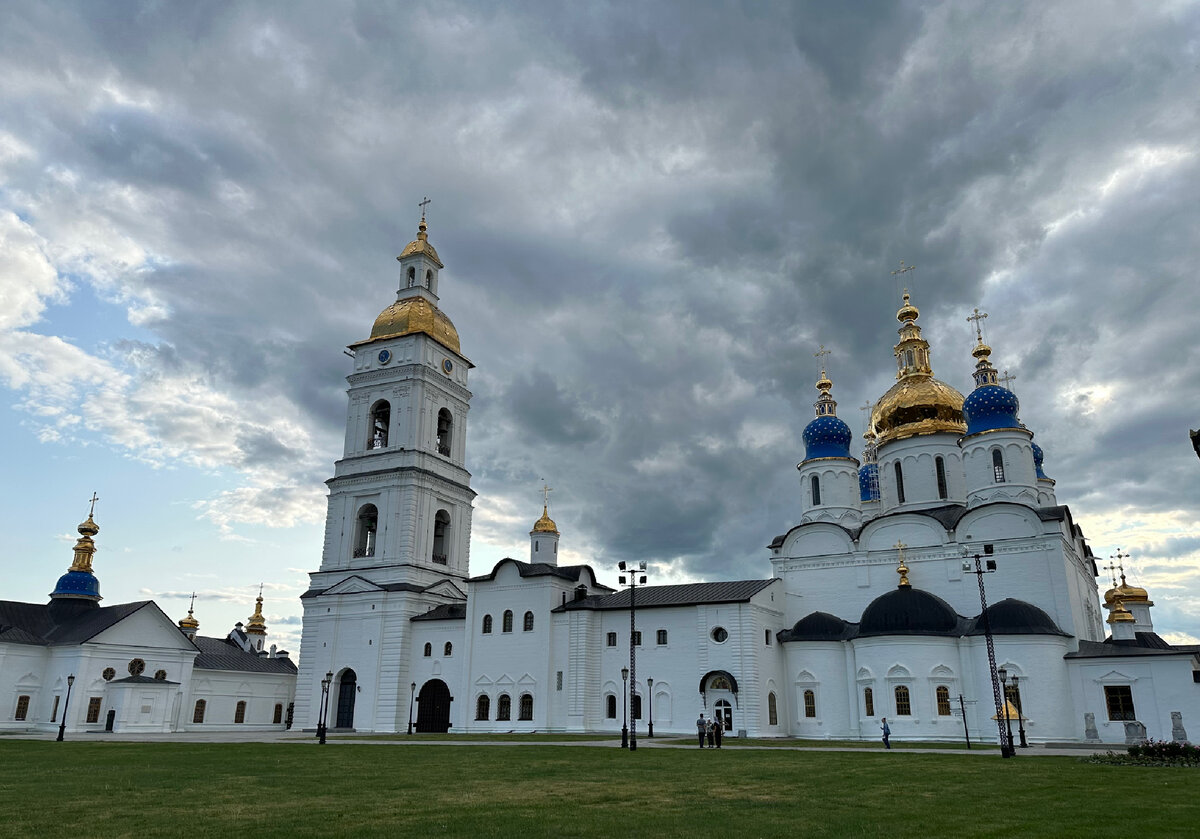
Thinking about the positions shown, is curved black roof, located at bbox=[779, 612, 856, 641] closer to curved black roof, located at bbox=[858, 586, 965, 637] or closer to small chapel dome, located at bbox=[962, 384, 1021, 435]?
curved black roof, located at bbox=[858, 586, 965, 637]

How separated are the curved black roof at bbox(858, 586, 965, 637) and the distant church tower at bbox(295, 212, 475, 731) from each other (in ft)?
81.3

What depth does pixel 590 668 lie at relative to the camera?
142 feet

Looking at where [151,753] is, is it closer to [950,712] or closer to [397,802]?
[397,802]

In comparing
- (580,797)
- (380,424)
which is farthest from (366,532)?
(580,797)

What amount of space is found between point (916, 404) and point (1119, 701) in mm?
19162

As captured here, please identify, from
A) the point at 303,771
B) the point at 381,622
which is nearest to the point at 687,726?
the point at 381,622

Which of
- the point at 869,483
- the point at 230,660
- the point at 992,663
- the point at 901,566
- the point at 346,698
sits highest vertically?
the point at 869,483

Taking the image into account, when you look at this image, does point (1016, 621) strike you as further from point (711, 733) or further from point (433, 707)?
point (433, 707)

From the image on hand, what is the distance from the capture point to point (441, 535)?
53000 mm

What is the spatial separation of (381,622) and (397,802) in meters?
36.6

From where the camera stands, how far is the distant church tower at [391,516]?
47781 mm

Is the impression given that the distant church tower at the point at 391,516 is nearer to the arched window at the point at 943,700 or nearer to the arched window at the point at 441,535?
the arched window at the point at 441,535

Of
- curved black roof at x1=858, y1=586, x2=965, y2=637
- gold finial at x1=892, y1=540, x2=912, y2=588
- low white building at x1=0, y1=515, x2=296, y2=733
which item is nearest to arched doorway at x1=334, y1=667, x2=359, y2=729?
low white building at x1=0, y1=515, x2=296, y2=733

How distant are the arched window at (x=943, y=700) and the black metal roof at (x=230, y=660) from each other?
144 ft
